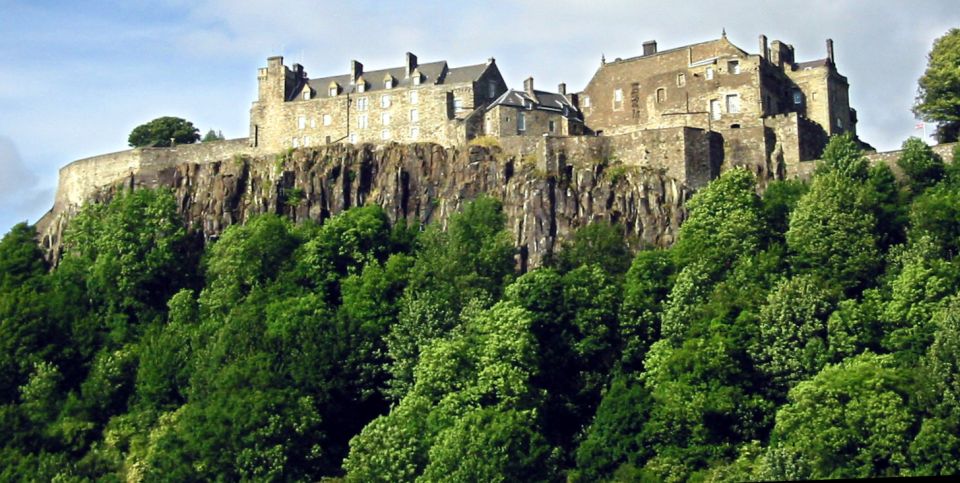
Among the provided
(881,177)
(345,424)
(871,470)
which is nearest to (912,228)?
(881,177)

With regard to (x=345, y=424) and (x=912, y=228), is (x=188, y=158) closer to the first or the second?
(x=345, y=424)

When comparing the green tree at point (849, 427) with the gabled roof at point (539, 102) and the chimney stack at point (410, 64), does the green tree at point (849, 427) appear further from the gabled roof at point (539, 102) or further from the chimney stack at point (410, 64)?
the chimney stack at point (410, 64)

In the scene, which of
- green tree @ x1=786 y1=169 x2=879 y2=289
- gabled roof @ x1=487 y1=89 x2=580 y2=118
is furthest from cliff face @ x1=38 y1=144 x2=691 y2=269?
green tree @ x1=786 y1=169 x2=879 y2=289

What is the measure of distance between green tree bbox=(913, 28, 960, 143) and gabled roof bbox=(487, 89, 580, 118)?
1455cm

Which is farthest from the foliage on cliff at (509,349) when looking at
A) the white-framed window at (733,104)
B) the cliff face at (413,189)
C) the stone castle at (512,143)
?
the white-framed window at (733,104)

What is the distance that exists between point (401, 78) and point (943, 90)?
79.3 ft

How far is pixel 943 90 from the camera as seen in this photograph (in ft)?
189

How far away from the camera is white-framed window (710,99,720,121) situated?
59188mm

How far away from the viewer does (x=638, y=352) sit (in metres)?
48.7

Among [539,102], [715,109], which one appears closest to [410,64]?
[539,102]

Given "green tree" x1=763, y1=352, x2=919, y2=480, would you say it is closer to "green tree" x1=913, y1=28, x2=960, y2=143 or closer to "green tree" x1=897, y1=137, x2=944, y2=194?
"green tree" x1=897, y1=137, x2=944, y2=194

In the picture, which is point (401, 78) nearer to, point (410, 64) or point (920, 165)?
point (410, 64)

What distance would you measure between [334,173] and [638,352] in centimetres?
1867

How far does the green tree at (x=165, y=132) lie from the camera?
277 ft
